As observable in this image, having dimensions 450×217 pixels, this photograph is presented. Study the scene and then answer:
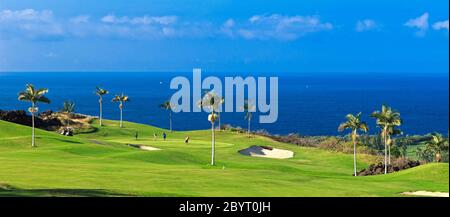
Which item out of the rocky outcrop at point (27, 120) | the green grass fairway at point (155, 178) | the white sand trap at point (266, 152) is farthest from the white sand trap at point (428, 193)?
the rocky outcrop at point (27, 120)

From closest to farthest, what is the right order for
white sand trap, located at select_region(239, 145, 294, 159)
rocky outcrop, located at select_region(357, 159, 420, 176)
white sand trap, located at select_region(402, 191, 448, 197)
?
white sand trap, located at select_region(402, 191, 448, 197)
rocky outcrop, located at select_region(357, 159, 420, 176)
white sand trap, located at select_region(239, 145, 294, 159)

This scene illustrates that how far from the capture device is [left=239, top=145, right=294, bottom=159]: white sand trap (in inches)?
3364

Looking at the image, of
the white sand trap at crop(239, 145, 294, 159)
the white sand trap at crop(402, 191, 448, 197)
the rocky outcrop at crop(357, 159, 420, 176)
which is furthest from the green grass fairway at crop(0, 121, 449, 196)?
the white sand trap at crop(239, 145, 294, 159)

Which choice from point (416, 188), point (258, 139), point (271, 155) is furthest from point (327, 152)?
point (416, 188)

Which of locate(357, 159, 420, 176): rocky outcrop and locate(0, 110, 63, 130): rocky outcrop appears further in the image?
locate(0, 110, 63, 130): rocky outcrop

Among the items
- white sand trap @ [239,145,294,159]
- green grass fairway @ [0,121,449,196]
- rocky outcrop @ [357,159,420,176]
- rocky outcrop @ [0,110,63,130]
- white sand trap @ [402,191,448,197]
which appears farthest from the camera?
rocky outcrop @ [0,110,63,130]

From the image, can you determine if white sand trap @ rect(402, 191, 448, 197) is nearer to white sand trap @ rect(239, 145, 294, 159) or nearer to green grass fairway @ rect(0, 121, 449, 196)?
green grass fairway @ rect(0, 121, 449, 196)

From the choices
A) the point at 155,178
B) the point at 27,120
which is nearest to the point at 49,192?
the point at 155,178

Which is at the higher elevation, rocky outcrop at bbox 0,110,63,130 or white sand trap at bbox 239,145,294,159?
rocky outcrop at bbox 0,110,63,130

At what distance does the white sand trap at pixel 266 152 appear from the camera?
280 feet

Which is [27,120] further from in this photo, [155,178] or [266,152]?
[155,178]
